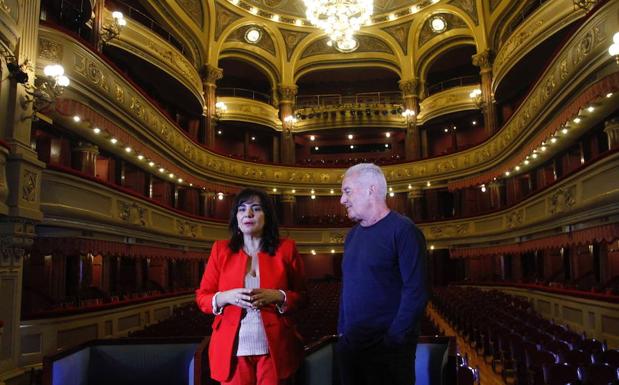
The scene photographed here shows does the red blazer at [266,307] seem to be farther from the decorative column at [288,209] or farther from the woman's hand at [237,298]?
the decorative column at [288,209]

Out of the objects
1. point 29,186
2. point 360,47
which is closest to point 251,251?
point 29,186

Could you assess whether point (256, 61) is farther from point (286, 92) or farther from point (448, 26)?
point (448, 26)

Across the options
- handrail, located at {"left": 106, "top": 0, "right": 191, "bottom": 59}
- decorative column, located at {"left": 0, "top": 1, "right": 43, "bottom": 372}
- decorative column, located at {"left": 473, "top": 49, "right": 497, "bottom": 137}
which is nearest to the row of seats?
decorative column, located at {"left": 0, "top": 1, "right": 43, "bottom": 372}

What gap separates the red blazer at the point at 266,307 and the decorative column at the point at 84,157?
10.1m

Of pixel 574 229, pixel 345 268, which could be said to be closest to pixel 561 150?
pixel 574 229

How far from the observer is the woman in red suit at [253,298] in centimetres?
211

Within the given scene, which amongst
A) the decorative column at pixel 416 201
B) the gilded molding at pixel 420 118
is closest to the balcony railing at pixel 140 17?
the gilded molding at pixel 420 118

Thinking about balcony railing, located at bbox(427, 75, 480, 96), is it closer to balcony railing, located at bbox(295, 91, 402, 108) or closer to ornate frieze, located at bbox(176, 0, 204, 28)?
balcony railing, located at bbox(295, 91, 402, 108)

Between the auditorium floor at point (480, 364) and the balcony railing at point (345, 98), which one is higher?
the balcony railing at point (345, 98)

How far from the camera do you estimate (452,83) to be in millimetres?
23688

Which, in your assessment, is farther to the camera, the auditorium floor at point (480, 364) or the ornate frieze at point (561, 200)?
the ornate frieze at point (561, 200)

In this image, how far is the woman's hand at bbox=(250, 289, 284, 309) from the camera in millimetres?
2049

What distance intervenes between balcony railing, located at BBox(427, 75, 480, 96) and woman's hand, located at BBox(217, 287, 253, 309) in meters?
22.2

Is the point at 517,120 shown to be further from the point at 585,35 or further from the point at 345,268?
the point at 345,268
